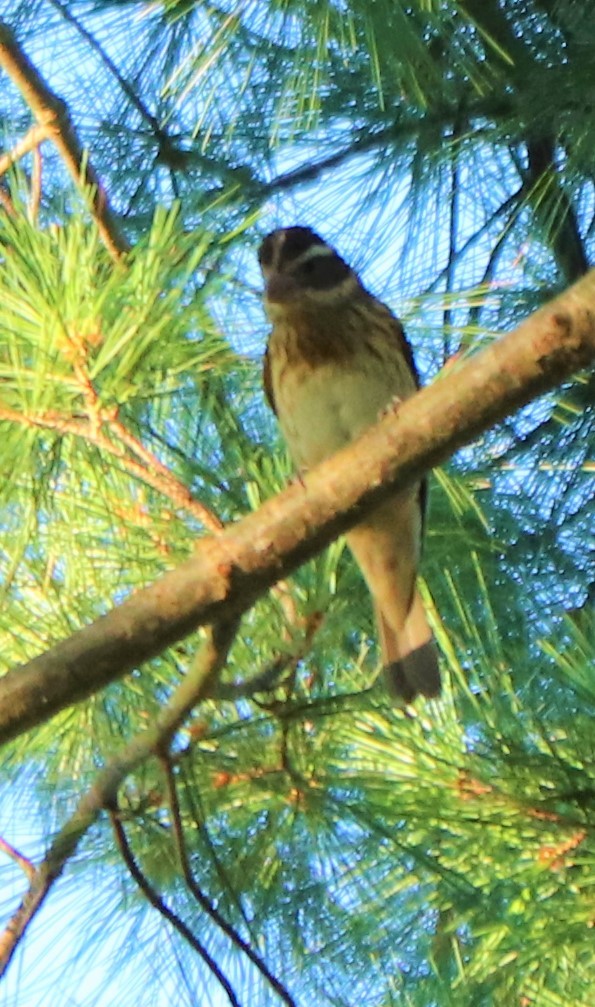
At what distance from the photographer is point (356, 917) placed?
4.34 ft

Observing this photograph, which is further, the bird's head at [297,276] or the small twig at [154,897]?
the bird's head at [297,276]

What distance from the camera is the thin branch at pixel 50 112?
4.47 feet

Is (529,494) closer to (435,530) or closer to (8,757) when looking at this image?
(435,530)

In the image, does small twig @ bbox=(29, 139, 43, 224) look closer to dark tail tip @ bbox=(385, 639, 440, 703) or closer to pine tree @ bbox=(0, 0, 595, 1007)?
pine tree @ bbox=(0, 0, 595, 1007)

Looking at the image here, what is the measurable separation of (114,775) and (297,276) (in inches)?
28.1

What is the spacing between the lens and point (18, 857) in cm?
118

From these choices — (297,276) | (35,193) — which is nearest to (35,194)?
(35,193)

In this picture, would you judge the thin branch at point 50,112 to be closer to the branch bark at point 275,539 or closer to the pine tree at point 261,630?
the pine tree at point 261,630

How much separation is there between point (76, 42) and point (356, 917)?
1074 millimetres

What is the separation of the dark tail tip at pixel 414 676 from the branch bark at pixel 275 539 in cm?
35

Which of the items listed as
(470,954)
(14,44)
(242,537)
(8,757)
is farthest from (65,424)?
(470,954)

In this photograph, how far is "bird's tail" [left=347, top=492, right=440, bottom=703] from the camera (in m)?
1.33

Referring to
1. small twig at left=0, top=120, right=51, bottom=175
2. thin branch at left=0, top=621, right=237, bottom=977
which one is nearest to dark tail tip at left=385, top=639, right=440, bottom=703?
thin branch at left=0, top=621, right=237, bottom=977

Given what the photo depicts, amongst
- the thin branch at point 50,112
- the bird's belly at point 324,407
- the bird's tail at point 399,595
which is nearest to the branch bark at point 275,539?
the bird's tail at point 399,595
